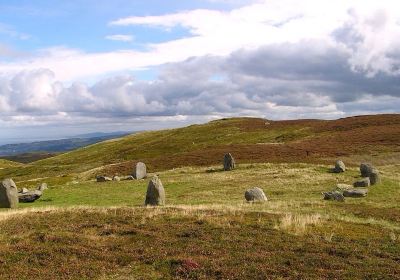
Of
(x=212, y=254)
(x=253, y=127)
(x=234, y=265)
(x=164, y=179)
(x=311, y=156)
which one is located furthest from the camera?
(x=253, y=127)

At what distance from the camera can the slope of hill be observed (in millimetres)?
87438

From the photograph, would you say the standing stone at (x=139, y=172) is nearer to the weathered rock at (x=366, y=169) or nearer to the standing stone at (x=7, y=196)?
the standing stone at (x=7, y=196)

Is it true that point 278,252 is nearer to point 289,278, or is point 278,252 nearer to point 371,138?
point 289,278

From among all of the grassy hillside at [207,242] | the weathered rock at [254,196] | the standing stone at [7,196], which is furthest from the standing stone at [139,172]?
the grassy hillside at [207,242]

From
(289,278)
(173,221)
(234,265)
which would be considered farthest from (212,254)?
(173,221)

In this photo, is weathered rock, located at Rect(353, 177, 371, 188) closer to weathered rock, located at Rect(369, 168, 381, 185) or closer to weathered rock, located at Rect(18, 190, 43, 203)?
weathered rock, located at Rect(369, 168, 381, 185)

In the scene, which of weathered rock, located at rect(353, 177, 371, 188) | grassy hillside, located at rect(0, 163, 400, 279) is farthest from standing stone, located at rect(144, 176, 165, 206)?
weathered rock, located at rect(353, 177, 371, 188)

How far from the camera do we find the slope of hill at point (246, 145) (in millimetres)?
87438

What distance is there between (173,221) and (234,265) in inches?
435

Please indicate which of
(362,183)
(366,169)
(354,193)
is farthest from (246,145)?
(354,193)

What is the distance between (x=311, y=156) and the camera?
85375 mm

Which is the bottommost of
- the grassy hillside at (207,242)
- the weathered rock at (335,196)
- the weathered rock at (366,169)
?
the weathered rock at (335,196)

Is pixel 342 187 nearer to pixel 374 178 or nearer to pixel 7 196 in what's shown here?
pixel 374 178

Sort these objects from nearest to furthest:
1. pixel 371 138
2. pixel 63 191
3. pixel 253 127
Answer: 1. pixel 63 191
2. pixel 371 138
3. pixel 253 127
